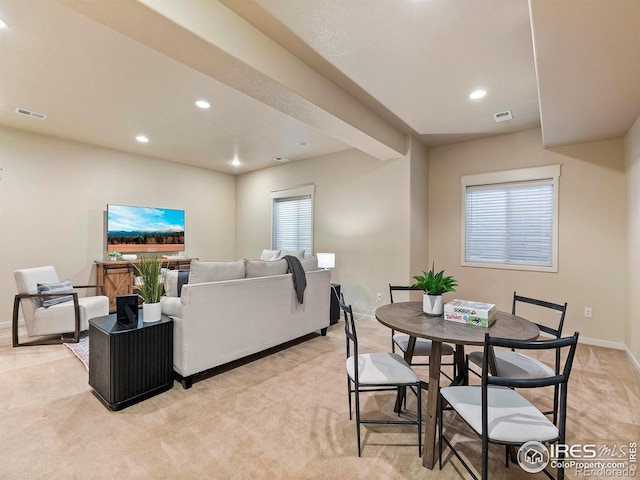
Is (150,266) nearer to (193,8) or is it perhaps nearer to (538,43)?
(193,8)

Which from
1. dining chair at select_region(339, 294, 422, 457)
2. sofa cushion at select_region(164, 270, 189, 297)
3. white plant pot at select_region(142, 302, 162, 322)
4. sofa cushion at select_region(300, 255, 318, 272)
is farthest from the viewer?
sofa cushion at select_region(300, 255, 318, 272)

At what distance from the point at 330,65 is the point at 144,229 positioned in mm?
4548

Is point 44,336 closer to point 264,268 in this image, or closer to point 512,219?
point 264,268

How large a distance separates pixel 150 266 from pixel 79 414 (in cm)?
114

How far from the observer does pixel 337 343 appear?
3.70 metres

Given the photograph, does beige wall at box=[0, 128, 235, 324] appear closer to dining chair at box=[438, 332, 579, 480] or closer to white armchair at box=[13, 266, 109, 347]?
white armchair at box=[13, 266, 109, 347]

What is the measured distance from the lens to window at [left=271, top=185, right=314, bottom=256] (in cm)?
580

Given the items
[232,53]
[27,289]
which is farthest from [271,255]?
[232,53]

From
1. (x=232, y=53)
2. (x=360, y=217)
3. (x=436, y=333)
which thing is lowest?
(x=436, y=333)

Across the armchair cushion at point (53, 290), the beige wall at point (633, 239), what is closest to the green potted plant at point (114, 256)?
the armchair cushion at point (53, 290)

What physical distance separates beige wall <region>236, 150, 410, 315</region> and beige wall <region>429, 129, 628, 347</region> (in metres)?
1.27

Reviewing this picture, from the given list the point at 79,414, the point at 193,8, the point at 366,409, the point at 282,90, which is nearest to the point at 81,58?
the point at 193,8

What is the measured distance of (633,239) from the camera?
10.4ft

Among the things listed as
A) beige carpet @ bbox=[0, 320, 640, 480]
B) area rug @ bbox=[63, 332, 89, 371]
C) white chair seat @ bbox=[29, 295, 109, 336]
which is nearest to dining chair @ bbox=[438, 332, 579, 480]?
beige carpet @ bbox=[0, 320, 640, 480]
